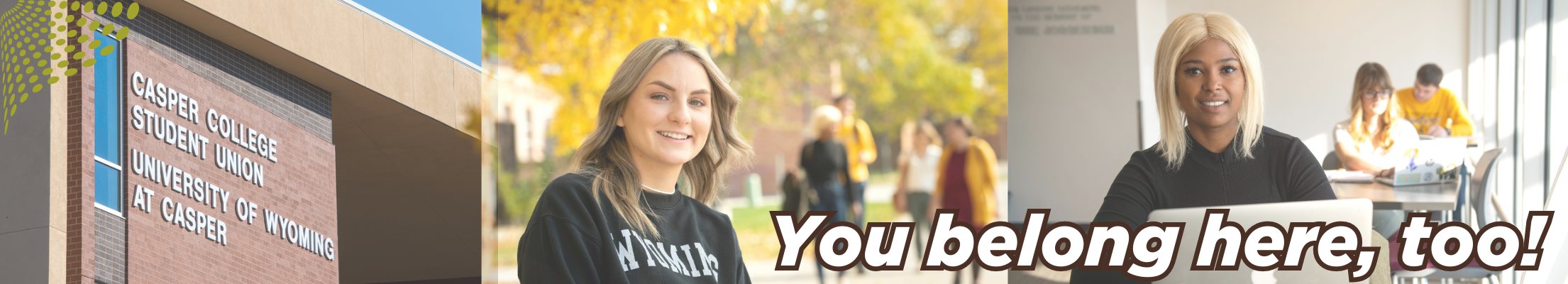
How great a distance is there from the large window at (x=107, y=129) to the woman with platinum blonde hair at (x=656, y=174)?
1.68m

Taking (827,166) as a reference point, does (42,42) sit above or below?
above

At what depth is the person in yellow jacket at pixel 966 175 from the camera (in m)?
6.16

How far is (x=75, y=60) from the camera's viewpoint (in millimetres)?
3783

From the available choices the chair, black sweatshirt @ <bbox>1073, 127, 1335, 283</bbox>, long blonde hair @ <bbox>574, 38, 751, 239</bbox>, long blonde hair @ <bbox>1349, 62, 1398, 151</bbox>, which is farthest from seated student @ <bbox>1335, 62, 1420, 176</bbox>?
long blonde hair @ <bbox>574, 38, 751, 239</bbox>

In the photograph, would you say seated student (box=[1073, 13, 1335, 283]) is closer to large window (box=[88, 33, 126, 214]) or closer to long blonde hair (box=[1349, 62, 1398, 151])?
long blonde hair (box=[1349, 62, 1398, 151])

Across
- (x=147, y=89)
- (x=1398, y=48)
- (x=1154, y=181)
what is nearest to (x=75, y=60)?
(x=147, y=89)

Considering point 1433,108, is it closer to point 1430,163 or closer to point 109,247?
point 1430,163

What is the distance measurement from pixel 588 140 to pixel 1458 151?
295cm

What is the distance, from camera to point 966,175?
6.23 metres

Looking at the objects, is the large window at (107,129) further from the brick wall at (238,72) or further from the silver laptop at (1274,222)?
the silver laptop at (1274,222)

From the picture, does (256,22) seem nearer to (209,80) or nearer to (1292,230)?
(209,80)

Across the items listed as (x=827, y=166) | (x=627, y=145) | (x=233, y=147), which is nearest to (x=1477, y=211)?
(x=827, y=166)

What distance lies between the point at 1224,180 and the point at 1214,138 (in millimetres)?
114

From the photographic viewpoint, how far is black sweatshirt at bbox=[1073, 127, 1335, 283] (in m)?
3.54
